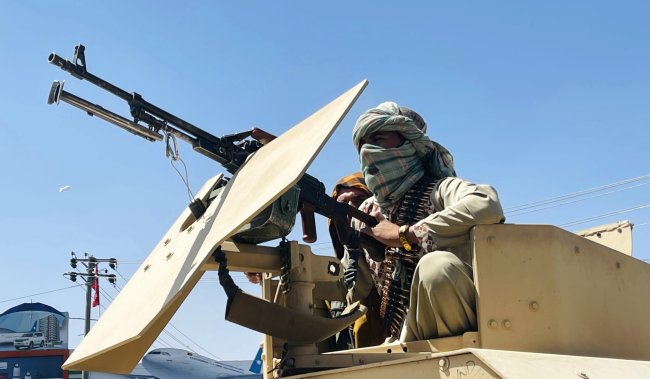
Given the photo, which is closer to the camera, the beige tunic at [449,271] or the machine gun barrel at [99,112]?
the beige tunic at [449,271]

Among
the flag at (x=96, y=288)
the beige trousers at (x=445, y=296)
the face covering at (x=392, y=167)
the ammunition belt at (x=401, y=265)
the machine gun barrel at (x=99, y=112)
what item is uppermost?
the flag at (x=96, y=288)

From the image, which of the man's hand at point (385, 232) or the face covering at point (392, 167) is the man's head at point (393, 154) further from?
the man's hand at point (385, 232)

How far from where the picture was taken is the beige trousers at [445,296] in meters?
3.25

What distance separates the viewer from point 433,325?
3.36 metres

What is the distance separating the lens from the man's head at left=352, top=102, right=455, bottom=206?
162 inches

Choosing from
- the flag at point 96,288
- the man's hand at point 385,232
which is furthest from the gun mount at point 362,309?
the flag at point 96,288

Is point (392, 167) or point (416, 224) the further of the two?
point (392, 167)

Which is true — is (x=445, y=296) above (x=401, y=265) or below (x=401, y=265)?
below

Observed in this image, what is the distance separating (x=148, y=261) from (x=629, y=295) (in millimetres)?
2397

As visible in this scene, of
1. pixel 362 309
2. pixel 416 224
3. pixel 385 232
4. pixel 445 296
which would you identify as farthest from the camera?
pixel 385 232

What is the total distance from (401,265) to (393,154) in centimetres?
60

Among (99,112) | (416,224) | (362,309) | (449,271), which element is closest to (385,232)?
(416,224)

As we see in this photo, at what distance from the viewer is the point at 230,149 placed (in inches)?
165

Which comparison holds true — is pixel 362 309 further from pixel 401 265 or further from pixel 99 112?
pixel 99 112
